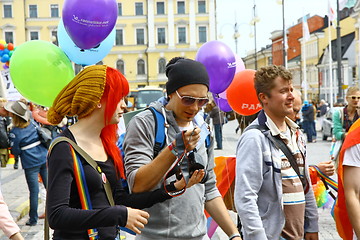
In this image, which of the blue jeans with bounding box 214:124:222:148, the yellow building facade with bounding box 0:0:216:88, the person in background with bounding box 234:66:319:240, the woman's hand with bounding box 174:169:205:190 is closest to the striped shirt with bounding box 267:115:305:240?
the person in background with bounding box 234:66:319:240

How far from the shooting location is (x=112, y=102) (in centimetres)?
274

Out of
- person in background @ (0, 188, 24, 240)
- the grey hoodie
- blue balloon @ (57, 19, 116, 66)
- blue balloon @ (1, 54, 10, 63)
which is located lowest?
person in background @ (0, 188, 24, 240)

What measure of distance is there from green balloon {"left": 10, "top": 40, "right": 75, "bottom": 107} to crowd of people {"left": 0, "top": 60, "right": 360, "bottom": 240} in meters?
1.73

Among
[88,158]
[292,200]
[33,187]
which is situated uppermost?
[88,158]

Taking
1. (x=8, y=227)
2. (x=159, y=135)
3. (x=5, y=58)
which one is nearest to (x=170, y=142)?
(x=159, y=135)

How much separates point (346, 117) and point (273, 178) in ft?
18.0

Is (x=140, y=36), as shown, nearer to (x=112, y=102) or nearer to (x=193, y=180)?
(x=112, y=102)

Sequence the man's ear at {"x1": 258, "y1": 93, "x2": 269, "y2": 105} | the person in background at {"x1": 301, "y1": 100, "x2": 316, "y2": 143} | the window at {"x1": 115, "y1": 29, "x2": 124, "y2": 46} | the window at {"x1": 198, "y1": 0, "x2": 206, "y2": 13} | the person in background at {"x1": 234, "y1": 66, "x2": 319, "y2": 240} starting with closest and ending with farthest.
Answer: the person in background at {"x1": 234, "y1": 66, "x2": 319, "y2": 240} < the man's ear at {"x1": 258, "y1": 93, "x2": 269, "y2": 105} < the person in background at {"x1": 301, "y1": 100, "x2": 316, "y2": 143} < the window at {"x1": 198, "y1": 0, "x2": 206, "y2": 13} < the window at {"x1": 115, "y1": 29, "x2": 124, "y2": 46}

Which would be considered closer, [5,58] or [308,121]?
[5,58]

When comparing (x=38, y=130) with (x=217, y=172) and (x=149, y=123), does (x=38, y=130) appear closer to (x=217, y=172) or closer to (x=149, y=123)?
(x=217, y=172)

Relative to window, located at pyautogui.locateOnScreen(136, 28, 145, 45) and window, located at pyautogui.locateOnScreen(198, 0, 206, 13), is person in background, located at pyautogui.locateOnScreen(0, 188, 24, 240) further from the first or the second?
window, located at pyautogui.locateOnScreen(136, 28, 145, 45)

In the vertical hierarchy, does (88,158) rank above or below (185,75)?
below

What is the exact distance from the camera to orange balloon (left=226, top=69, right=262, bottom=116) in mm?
5270

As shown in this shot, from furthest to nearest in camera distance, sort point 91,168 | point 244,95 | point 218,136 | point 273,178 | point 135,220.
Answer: point 218,136 → point 244,95 → point 273,178 → point 91,168 → point 135,220
